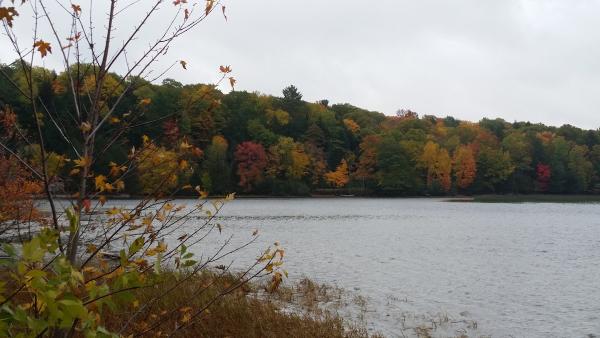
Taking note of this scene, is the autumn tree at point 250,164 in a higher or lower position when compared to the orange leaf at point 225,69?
higher

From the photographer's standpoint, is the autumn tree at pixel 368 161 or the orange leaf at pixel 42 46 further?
the autumn tree at pixel 368 161

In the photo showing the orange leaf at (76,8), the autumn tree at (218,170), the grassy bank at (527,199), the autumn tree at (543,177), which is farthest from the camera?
the autumn tree at (543,177)

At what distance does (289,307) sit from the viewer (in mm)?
12977

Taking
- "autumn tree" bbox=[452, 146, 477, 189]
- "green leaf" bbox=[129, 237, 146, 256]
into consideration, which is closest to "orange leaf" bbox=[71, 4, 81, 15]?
"green leaf" bbox=[129, 237, 146, 256]

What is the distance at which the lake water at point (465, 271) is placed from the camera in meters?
13.6

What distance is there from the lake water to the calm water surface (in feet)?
0.11

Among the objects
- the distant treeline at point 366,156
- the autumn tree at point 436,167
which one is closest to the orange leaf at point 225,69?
the distant treeline at point 366,156

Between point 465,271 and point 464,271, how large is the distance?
0.15ft

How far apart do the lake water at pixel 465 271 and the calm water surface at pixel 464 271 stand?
0.03 m

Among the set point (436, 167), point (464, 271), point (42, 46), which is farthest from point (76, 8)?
point (436, 167)

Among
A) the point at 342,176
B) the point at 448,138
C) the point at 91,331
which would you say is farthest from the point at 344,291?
the point at 448,138

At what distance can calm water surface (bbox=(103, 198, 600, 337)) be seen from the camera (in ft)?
44.6

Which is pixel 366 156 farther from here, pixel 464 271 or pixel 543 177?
pixel 464 271

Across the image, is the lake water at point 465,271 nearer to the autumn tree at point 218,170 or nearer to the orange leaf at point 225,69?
the orange leaf at point 225,69
